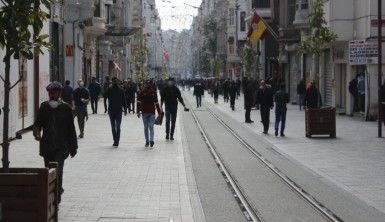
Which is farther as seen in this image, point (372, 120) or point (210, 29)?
point (210, 29)

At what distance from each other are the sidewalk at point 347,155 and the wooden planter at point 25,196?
5479mm

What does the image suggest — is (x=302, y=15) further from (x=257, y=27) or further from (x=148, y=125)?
(x=148, y=125)

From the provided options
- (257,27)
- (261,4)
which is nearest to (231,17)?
(261,4)

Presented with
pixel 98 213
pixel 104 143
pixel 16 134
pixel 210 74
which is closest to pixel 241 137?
pixel 104 143

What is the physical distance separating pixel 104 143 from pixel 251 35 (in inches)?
1307

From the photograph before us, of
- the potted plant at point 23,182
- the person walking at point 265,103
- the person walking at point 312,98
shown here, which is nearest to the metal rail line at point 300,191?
the potted plant at point 23,182

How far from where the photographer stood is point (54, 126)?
10523mm

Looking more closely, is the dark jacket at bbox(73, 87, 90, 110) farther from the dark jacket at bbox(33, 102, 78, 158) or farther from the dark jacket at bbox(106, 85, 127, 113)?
the dark jacket at bbox(33, 102, 78, 158)

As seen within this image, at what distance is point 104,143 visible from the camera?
22266 mm

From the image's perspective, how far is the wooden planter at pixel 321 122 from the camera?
23.8 meters

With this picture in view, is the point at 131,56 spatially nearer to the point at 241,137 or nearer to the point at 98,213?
the point at 241,137

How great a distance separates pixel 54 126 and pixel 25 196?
296 centimetres

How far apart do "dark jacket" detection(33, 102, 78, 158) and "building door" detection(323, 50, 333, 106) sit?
101 ft

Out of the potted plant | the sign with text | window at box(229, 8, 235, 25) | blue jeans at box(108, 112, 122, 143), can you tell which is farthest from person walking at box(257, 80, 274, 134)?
window at box(229, 8, 235, 25)
